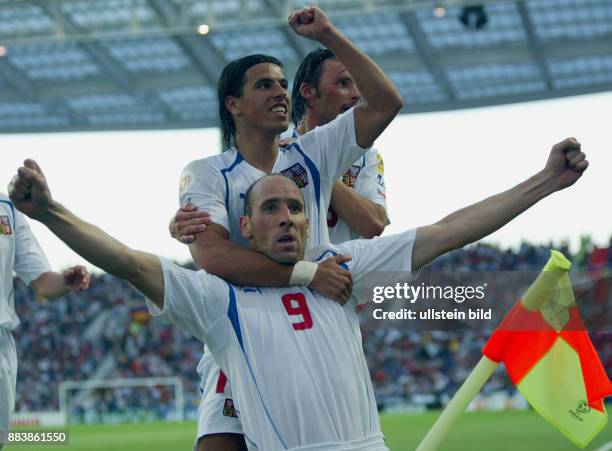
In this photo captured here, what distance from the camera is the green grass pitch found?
1250 centimetres

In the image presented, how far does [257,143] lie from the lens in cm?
472

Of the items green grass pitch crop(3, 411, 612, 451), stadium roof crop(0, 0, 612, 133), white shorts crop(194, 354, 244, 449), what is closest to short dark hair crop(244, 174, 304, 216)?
white shorts crop(194, 354, 244, 449)

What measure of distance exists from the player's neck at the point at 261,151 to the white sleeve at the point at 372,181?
0.61 m

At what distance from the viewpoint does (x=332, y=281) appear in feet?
13.6

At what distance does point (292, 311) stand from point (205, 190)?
71cm

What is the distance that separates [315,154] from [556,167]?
3.37ft

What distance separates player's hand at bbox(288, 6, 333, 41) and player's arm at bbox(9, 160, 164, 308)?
1.06 m

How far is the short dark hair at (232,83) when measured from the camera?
4801 mm

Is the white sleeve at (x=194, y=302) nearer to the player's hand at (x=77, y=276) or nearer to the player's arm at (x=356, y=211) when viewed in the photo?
the player's arm at (x=356, y=211)

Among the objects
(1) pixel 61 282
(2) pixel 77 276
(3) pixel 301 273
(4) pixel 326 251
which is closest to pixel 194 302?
(3) pixel 301 273

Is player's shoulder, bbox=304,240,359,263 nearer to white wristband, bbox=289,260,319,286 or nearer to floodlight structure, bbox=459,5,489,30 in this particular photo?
white wristband, bbox=289,260,319,286

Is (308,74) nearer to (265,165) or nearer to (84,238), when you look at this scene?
(265,165)

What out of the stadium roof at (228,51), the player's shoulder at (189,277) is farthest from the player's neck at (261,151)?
the stadium roof at (228,51)

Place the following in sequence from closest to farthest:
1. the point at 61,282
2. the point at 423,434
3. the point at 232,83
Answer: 1. the point at 232,83
2. the point at 61,282
3. the point at 423,434
